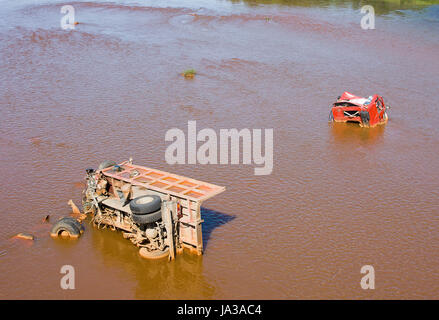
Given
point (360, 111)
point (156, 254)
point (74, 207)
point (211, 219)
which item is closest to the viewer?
point (156, 254)

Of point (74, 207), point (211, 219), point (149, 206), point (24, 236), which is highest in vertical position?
point (149, 206)

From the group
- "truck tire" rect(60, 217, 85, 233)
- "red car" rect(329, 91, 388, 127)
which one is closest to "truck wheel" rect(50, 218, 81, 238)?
"truck tire" rect(60, 217, 85, 233)

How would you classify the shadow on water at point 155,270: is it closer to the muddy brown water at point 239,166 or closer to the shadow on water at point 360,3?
the muddy brown water at point 239,166

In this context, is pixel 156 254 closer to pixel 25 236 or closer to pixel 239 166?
pixel 25 236

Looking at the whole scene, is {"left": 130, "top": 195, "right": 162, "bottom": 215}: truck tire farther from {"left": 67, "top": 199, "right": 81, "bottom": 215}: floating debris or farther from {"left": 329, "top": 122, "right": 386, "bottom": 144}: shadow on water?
{"left": 329, "top": 122, "right": 386, "bottom": 144}: shadow on water

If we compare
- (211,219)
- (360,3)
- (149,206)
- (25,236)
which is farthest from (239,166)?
(360,3)

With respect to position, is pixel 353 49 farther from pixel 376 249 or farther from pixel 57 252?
pixel 57 252
